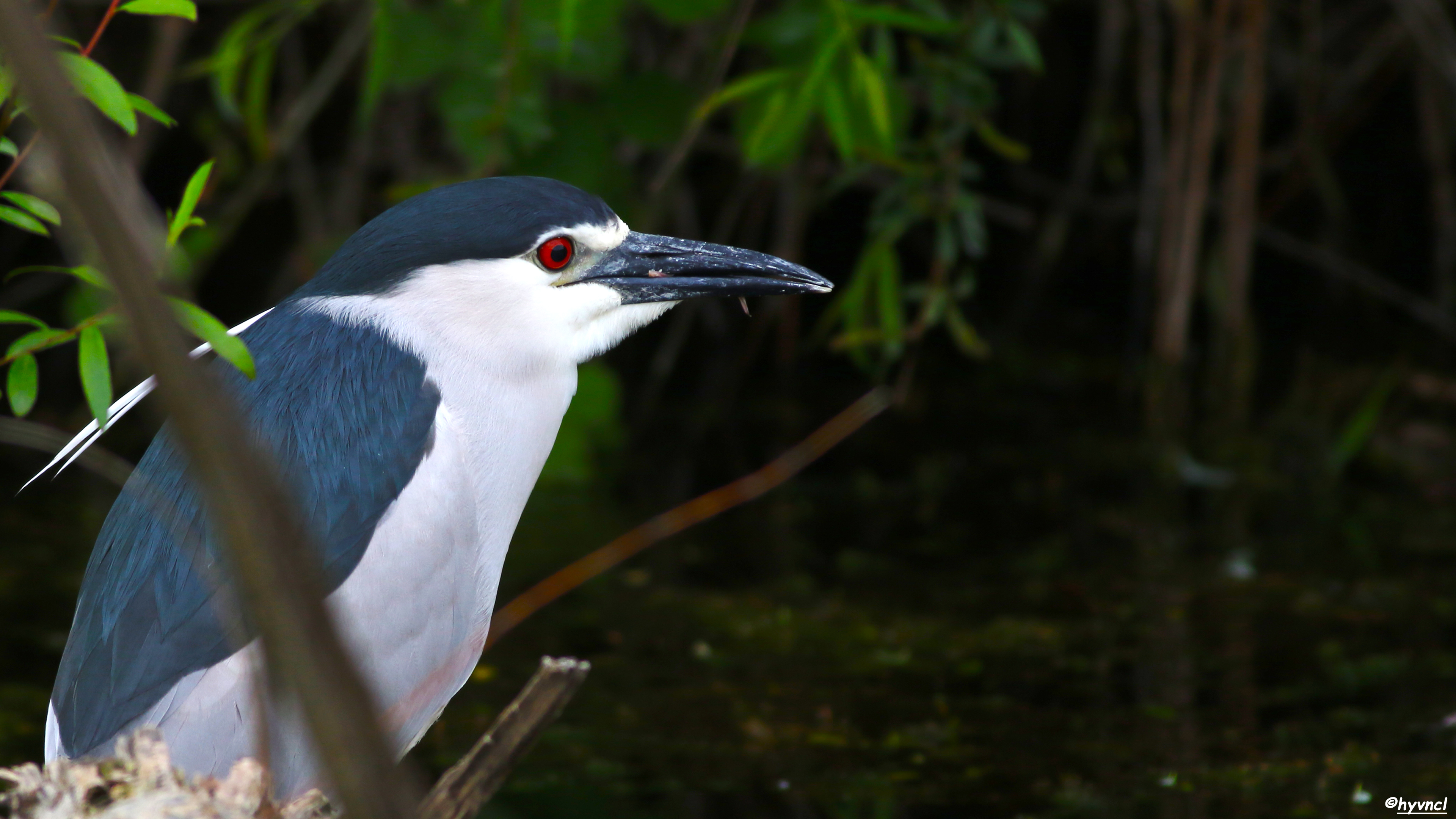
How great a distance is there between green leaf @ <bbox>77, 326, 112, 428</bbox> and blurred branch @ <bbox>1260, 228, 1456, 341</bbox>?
3830 millimetres

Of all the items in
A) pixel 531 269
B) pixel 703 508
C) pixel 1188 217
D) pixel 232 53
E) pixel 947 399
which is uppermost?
pixel 1188 217

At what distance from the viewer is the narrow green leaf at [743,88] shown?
251 centimetres

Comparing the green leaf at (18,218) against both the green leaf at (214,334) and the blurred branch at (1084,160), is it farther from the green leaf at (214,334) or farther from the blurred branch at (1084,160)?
the blurred branch at (1084,160)

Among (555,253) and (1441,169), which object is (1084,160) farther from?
(555,253)

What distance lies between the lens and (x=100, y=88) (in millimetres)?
1227

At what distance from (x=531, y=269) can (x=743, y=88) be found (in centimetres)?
93

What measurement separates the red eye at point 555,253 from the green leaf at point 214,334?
61cm

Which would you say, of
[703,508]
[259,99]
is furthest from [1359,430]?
[259,99]

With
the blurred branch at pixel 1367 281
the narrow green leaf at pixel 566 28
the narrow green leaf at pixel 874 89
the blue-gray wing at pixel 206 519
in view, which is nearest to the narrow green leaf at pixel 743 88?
the narrow green leaf at pixel 874 89

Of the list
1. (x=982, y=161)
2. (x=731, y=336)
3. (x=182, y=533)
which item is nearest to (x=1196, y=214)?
(x=982, y=161)

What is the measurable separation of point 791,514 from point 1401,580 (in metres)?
1.45

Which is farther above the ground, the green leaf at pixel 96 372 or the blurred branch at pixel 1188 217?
the blurred branch at pixel 1188 217

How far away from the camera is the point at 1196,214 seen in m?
3.90

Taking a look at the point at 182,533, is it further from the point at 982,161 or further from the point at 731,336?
the point at 982,161
